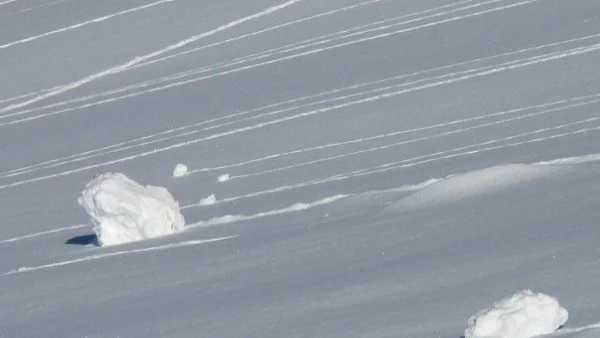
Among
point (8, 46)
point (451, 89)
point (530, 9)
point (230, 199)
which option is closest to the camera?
point (230, 199)

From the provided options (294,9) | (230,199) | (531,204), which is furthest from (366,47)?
(531,204)

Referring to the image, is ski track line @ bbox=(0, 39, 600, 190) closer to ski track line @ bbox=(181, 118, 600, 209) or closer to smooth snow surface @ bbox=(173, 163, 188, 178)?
smooth snow surface @ bbox=(173, 163, 188, 178)

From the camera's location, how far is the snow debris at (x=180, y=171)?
842cm

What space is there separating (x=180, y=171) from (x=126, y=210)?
2029mm

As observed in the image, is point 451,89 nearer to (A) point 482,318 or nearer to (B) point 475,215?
(B) point 475,215

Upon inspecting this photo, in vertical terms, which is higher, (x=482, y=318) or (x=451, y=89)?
(x=482, y=318)

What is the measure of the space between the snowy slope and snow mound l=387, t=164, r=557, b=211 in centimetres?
1

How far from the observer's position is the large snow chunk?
6.39 meters

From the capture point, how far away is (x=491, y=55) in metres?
9.69

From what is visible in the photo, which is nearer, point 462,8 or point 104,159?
point 104,159

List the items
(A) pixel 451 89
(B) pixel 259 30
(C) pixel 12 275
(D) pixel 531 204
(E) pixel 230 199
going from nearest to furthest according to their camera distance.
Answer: (D) pixel 531 204
(C) pixel 12 275
(E) pixel 230 199
(A) pixel 451 89
(B) pixel 259 30

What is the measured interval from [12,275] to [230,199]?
1426mm

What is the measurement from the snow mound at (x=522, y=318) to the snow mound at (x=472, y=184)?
81.9 inches

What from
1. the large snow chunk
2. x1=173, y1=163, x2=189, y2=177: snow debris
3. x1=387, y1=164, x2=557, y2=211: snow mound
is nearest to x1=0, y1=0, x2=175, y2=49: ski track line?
x1=173, y1=163, x2=189, y2=177: snow debris
